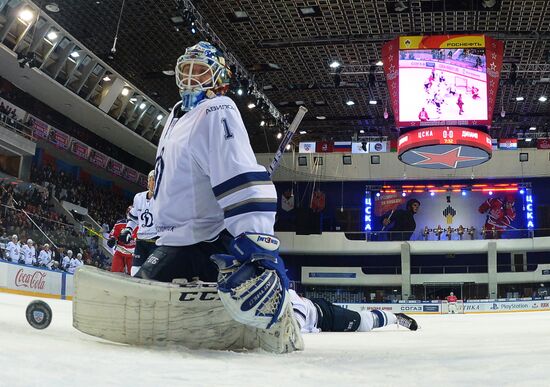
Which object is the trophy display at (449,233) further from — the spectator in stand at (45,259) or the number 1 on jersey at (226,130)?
the number 1 on jersey at (226,130)

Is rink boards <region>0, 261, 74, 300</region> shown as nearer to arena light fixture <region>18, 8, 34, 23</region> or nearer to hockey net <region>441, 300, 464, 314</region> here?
arena light fixture <region>18, 8, 34, 23</region>

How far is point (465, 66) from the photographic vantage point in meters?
10.7

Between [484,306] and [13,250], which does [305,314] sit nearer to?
[13,250]

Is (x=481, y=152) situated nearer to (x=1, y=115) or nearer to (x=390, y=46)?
(x=390, y=46)

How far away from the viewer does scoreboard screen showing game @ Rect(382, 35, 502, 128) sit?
10.5m

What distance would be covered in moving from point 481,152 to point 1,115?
1161 centimetres

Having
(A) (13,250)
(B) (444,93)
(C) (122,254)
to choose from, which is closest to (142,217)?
(C) (122,254)

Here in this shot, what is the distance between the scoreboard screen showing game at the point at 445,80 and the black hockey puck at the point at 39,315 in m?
9.14

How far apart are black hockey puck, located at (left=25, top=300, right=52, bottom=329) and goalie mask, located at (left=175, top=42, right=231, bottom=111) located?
2.99ft

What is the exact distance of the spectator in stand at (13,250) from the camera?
1023cm

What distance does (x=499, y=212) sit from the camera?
25.3 meters

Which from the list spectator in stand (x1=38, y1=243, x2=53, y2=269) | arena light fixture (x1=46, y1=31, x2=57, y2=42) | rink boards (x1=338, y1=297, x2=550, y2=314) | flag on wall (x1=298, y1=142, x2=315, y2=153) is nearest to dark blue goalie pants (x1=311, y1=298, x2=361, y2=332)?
spectator in stand (x1=38, y1=243, x2=53, y2=269)

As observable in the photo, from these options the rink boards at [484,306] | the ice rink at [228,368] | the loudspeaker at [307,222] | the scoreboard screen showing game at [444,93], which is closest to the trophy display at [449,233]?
the loudspeaker at [307,222]

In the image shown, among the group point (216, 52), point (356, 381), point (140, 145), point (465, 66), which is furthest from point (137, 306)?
point (140, 145)
